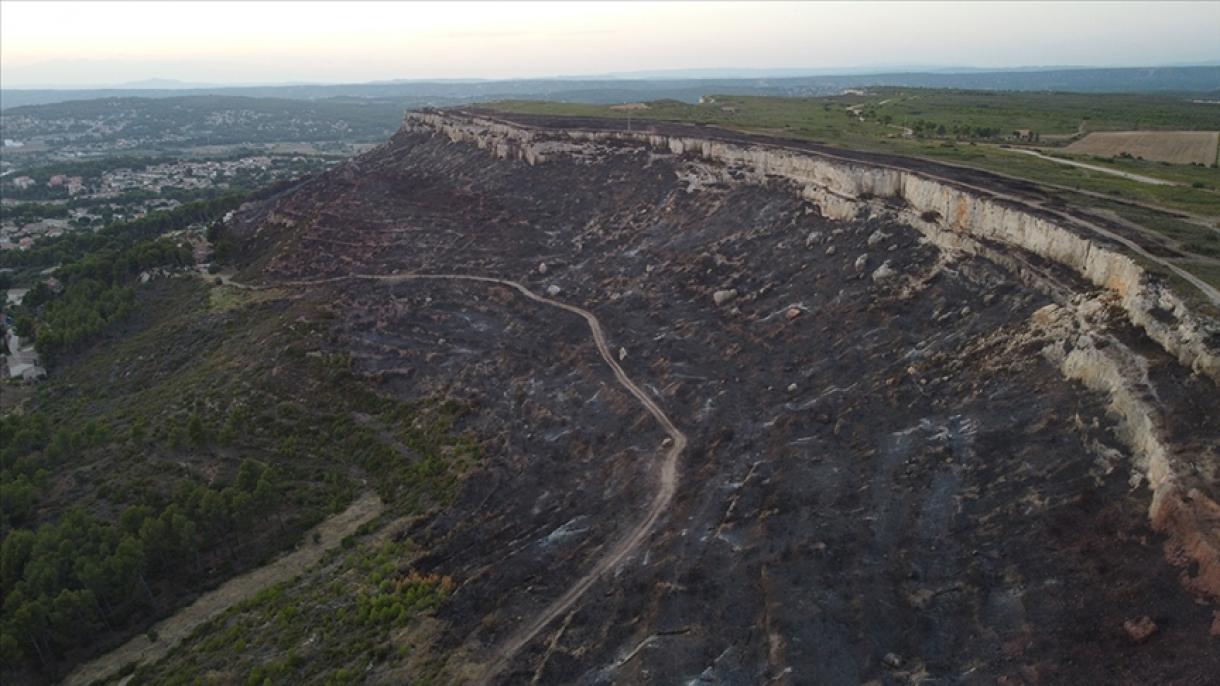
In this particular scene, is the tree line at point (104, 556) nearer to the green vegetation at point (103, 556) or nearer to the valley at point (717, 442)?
the green vegetation at point (103, 556)

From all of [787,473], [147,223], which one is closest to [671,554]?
[787,473]

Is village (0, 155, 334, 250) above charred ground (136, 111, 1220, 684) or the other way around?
above

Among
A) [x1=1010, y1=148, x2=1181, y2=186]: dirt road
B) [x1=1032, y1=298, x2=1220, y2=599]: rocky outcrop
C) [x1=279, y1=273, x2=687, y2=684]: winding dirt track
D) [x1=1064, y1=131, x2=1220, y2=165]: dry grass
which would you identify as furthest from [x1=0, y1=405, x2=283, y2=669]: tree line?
[x1=1064, y1=131, x2=1220, y2=165]: dry grass

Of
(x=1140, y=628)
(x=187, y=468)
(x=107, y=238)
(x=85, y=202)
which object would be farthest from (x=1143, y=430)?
(x=85, y=202)

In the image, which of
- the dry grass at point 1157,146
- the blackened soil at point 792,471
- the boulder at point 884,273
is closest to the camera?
the blackened soil at point 792,471

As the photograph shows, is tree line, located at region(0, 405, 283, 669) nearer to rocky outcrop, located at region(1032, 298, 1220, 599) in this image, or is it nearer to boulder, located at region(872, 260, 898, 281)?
boulder, located at region(872, 260, 898, 281)

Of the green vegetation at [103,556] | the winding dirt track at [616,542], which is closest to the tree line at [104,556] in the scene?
the green vegetation at [103,556]
